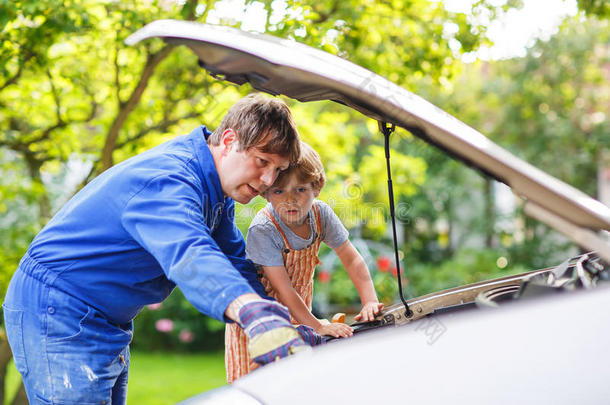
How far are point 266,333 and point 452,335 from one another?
1.33ft

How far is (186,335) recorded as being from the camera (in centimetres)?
801

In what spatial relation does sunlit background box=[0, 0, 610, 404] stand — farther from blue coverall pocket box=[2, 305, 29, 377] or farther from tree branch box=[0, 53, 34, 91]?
blue coverall pocket box=[2, 305, 29, 377]

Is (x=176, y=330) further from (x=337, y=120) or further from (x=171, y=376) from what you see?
(x=337, y=120)

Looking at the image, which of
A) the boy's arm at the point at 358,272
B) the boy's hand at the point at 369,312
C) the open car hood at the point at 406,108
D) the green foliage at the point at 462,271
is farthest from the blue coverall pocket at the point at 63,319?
the green foliage at the point at 462,271

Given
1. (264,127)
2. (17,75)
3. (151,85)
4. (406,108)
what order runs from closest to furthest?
(406,108) < (264,127) < (17,75) < (151,85)

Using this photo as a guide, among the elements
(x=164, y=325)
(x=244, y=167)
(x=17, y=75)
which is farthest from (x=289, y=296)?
(x=164, y=325)

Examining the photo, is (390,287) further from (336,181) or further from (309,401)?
(309,401)

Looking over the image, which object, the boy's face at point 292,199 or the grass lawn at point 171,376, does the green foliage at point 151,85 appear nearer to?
the grass lawn at point 171,376

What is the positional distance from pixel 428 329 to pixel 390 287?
21.4ft

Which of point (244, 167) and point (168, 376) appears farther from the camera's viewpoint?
point (168, 376)

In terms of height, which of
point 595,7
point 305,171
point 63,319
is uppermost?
point 595,7

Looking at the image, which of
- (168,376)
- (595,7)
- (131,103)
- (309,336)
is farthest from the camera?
(168,376)

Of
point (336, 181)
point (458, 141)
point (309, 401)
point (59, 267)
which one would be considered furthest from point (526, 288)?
point (336, 181)

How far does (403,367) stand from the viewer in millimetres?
1136
